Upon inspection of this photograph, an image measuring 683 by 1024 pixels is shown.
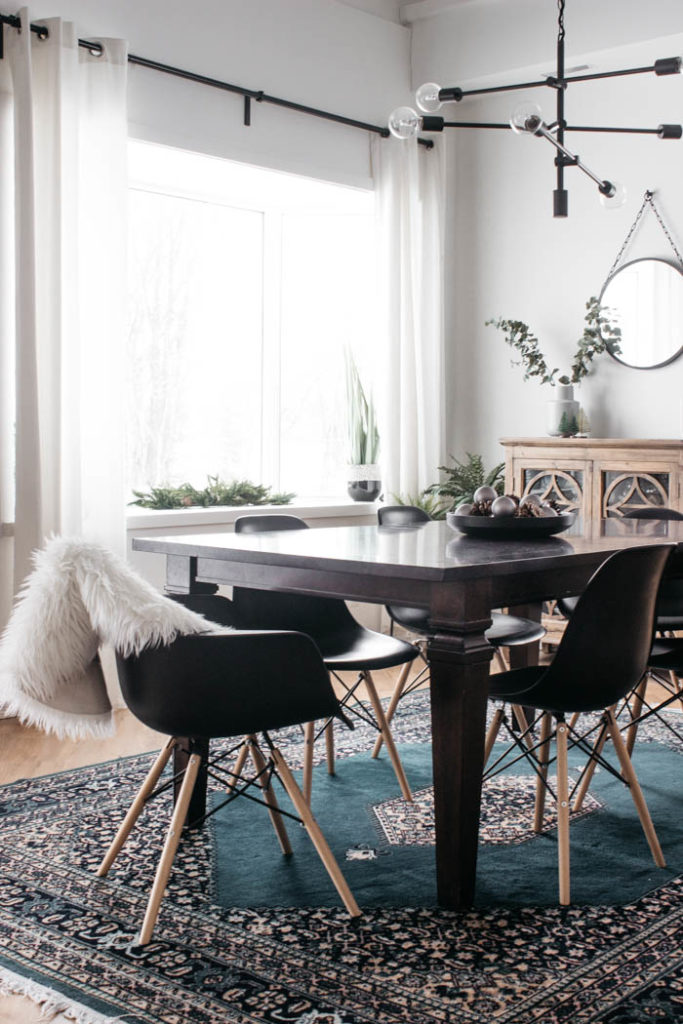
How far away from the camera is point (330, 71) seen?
5566mm

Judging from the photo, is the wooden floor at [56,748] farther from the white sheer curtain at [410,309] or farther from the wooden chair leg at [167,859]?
the white sheer curtain at [410,309]

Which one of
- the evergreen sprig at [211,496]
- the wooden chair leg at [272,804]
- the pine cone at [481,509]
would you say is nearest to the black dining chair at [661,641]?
the pine cone at [481,509]

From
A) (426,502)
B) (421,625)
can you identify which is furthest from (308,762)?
(426,502)

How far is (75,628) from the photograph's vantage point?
2236 mm

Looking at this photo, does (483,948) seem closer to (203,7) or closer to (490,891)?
(490,891)

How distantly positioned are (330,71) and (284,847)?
414 cm

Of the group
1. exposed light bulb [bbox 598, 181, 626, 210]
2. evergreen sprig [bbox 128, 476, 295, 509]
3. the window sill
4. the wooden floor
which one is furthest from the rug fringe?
evergreen sprig [bbox 128, 476, 295, 509]

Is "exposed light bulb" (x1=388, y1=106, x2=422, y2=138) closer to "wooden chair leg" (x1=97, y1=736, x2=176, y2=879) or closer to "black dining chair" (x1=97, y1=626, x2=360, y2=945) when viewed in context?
"black dining chair" (x1=97, y1=626, x2=360, y2=945)

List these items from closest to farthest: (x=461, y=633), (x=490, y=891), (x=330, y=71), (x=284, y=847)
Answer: (x=461, y=633), (x=490, y=891), (x=284, y=847), (x=330, y=71)

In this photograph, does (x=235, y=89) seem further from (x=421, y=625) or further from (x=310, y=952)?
(x=310, y=952)

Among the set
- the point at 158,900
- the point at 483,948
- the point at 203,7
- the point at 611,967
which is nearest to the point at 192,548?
the point at 158,900

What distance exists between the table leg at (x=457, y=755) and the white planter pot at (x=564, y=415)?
320 centimetres

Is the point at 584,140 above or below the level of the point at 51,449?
above

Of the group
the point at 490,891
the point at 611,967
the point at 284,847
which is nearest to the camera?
the point at 611,967
